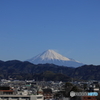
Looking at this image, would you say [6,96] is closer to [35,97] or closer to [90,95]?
[35,97]

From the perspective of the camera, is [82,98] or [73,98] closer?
[82,98]


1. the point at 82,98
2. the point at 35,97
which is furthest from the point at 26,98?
the point at 82,98

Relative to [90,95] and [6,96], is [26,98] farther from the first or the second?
[90,95]

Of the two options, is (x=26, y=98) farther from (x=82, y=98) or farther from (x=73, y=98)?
(x=73, y=98)

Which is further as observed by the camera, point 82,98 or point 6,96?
point 82,98

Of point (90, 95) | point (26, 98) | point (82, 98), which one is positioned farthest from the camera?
point (90, 95)

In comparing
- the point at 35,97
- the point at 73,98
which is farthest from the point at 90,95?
the point at 35,97

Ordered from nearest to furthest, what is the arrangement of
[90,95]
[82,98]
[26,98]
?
[26,98]
[82,98]
[90,95]

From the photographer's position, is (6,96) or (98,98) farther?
(98,98)
